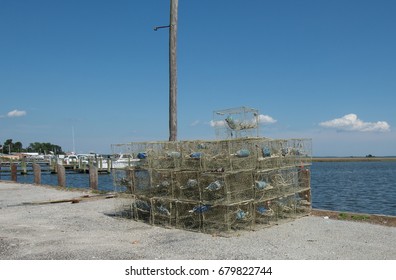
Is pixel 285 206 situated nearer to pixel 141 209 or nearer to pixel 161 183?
pixel 161 183

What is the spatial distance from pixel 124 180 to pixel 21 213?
4020 millimetres

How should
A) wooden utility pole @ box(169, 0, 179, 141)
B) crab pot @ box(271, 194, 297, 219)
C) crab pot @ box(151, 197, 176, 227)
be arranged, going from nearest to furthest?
crab pot @ box(151, 197, 176, 227) → crab pot @ box(271, 194, 297, 219) → wooden utility pole @ box(169, 0, 179, 141)

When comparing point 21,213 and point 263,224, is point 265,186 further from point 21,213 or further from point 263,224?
point 21,213

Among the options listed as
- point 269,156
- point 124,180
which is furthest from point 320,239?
point 124,180

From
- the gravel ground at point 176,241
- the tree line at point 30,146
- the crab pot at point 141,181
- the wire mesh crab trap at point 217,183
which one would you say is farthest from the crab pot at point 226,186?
the tree line at point 30,146

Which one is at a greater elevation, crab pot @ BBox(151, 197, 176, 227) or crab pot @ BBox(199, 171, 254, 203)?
crab pot @ BBox(199, 171, 254, 203)

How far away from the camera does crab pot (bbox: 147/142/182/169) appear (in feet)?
37.1

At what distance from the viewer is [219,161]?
10.4 m

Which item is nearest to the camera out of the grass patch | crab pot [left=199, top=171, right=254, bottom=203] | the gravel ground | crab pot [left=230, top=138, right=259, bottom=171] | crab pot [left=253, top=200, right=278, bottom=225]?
the gravel ground

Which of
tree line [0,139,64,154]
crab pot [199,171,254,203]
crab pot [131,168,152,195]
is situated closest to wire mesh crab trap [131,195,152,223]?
crab pot [131,168,152,195]

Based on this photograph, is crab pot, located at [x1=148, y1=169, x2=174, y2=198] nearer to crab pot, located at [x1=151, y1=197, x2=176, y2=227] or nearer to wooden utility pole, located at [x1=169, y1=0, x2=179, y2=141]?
crab pot, located at [x1=151, y1=197, x2=176, y2=227]

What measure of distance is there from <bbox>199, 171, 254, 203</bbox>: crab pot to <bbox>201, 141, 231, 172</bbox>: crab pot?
198 mm

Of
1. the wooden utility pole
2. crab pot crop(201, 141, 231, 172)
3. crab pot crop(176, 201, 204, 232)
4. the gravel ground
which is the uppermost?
the wooden utility pole

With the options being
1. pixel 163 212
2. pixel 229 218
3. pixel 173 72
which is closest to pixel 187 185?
pixel 163 212
